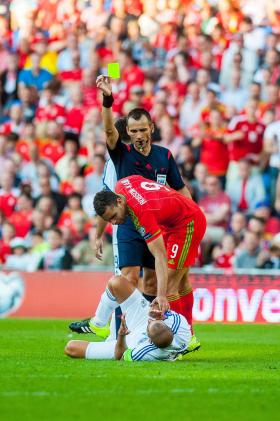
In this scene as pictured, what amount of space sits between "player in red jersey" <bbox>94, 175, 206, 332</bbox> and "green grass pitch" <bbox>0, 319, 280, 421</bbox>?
2.54 feet

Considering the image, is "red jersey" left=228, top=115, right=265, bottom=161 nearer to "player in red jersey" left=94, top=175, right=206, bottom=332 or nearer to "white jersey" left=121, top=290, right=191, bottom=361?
"player in red jersey" left=94, top=175, right=206, bottom=332

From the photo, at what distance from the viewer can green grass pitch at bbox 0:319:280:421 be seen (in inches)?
296

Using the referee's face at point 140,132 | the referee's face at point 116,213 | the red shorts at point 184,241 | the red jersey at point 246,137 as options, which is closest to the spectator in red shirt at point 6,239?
the red jersey at point 246,137

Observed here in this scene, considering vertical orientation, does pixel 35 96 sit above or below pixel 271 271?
above

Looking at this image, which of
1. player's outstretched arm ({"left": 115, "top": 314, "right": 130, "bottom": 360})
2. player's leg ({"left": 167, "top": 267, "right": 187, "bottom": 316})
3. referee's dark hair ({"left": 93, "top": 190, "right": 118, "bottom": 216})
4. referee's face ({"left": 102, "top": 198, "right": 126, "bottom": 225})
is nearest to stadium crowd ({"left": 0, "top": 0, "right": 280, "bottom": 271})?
player's leg ({"left": 167, "top": 267, "right": 187, "bottom": 316})

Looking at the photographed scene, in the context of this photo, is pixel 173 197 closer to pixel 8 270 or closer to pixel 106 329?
pixel 106 329

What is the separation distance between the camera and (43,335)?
50.1ft

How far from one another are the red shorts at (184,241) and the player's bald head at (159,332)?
125 centimetres

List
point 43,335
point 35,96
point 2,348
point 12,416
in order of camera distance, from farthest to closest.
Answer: point 35,96 < point 43,335 < point 2,348 < point 12,416

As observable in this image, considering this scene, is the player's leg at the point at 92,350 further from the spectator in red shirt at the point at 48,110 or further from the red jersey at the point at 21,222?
the spectator in red shirt at the point at 48,110

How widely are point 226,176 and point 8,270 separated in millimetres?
4126

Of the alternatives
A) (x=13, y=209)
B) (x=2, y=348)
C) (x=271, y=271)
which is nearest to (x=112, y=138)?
(x=2, y=348)

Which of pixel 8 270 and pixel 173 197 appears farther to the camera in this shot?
pixel 8 270

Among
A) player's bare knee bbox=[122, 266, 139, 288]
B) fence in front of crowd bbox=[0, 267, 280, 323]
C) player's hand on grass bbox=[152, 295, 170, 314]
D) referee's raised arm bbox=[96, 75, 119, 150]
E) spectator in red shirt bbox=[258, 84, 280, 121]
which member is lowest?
fence in front of crowd bbox=[0, 267, 280, 323]
